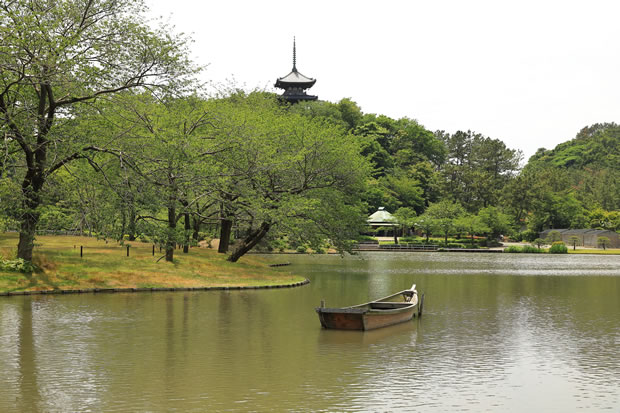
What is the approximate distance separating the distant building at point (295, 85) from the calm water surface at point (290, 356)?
4088 inches

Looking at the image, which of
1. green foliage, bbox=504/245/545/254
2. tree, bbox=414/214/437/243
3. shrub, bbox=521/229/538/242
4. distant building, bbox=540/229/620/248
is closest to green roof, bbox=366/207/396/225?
tree, bbox=414/214/437/243

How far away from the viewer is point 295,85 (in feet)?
435

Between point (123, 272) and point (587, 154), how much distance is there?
14509 centimetres

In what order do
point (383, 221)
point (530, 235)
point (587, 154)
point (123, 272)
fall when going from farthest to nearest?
point (587, 154), point (530, 235), point (383, 221), point (123, 272)

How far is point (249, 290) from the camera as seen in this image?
32.9 metres

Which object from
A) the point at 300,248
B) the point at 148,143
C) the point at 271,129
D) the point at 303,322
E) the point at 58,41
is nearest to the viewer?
the point at 303,322

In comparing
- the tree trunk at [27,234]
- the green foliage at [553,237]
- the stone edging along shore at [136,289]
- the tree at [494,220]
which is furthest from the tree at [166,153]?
the green foliage at [553,237]

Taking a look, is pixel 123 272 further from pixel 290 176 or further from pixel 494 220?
pixel 494 220

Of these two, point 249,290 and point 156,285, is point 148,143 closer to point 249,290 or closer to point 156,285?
point 156,285

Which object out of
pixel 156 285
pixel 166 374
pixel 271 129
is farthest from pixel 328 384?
pixel 271 129

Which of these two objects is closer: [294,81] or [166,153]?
[166,153]

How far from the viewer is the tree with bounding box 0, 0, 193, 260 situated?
86.8ft

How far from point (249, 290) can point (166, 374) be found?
59.5ft

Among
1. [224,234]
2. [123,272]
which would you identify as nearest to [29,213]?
[123,272]
